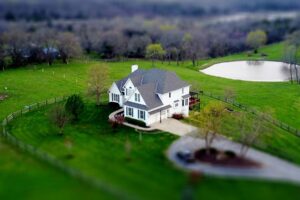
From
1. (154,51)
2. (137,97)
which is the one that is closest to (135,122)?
(137,97)

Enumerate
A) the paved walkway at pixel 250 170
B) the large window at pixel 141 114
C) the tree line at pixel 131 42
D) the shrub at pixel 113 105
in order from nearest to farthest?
the paved walkway at pixel 250 170, the large window at pixel 141 114, the shrub at pixel 113 105, the tree line at pixel 131 42

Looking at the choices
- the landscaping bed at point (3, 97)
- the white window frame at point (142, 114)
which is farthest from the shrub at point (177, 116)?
the landscaping bed at point (3, 97)

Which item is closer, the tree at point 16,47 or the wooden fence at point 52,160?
the wooden fence at point 52,160

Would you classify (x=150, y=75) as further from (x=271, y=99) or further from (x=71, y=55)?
(x=71, y=55)

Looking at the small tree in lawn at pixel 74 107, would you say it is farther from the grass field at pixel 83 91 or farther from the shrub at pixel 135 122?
the shrub at pixel 135 122

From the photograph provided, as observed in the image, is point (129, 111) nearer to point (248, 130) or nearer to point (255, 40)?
point (248, 130)

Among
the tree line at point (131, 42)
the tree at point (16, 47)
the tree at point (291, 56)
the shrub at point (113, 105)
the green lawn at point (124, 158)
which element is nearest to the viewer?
the green lawn at point (124, 158)

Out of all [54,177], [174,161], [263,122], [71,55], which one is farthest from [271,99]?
[71,55]
